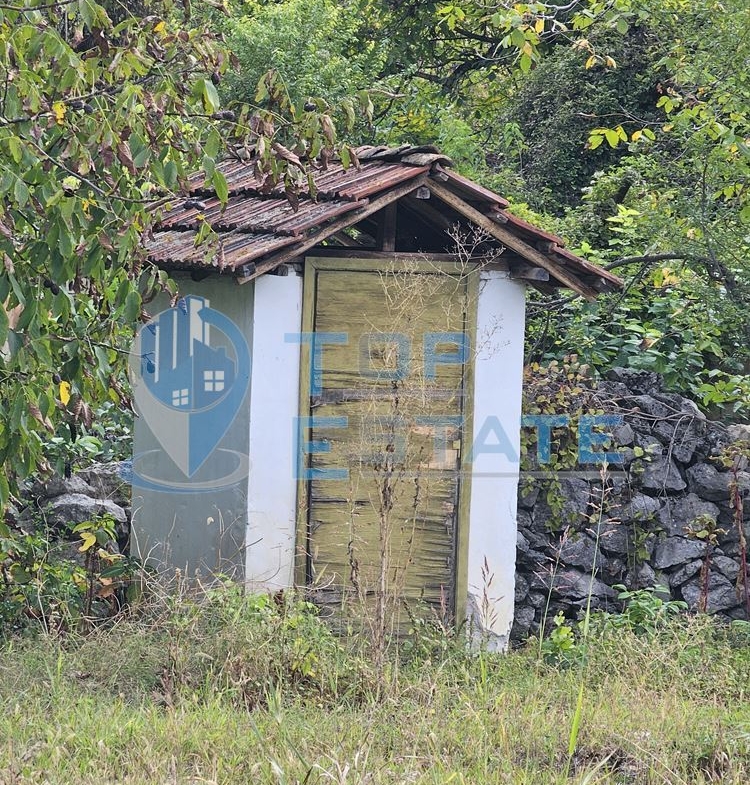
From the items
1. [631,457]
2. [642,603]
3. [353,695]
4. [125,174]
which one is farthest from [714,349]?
[125,174]

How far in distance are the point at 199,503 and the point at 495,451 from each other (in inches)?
82.6

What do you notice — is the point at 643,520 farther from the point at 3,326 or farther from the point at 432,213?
the point at 3,326

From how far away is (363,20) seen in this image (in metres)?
15.9

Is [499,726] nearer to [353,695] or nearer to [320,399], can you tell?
[353,695]

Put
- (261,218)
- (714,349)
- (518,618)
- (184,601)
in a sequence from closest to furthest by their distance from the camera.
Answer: (184,601) < (261,218) < (518,618) < (714,349)

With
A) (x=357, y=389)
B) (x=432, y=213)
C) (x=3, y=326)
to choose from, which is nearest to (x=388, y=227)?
(x=432, y=213)

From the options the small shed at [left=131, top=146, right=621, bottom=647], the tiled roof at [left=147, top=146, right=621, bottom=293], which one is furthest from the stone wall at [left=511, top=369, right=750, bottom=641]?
the tiled roof at [left=147, top=146, right=621, bottom=293]

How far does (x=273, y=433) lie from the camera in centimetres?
730

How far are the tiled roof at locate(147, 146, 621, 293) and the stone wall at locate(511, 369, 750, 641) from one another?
175 cm

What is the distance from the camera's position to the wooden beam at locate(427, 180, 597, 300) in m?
7.28

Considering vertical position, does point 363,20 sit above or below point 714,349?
above

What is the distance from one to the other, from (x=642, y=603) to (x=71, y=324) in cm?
463

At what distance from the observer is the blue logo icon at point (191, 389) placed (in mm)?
7426

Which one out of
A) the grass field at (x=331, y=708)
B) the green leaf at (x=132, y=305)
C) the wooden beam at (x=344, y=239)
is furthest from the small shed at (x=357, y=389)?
the green leaf at (x=132, y=305)
